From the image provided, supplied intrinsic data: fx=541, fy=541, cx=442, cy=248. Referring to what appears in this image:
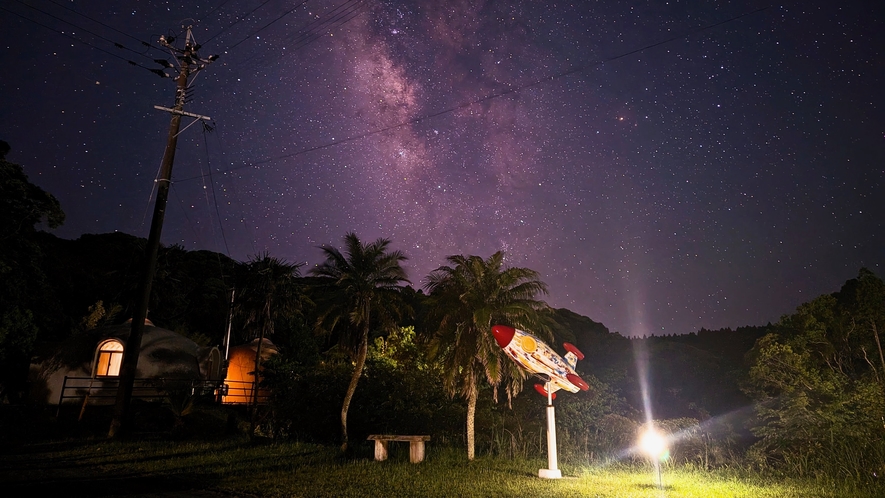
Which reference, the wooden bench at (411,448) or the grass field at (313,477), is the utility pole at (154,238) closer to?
the grass field at (313,477)

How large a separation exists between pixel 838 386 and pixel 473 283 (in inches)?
881

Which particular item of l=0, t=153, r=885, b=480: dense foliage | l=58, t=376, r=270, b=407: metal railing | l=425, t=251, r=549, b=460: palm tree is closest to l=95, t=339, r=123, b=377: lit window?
l=58, t=376, r=270, b=407: metal railing

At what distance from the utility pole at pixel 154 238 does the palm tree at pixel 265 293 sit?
12660mm

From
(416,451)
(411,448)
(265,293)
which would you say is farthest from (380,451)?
(265,293)

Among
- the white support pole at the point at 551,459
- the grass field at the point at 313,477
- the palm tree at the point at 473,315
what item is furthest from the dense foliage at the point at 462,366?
the white support pole at the point at 551,459

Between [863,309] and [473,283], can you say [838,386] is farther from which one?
[473,283]

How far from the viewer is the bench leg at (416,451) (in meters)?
15.1

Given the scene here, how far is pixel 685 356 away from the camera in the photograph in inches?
2307

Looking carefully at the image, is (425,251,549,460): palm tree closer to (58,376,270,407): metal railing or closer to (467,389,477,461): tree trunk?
(467,389,477,461): tree trunk

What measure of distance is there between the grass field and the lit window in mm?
14936

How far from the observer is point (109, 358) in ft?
98.5

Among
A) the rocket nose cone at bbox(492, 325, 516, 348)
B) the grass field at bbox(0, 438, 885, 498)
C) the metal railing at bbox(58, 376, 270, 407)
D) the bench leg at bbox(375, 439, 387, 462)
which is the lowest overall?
the grass field at bbox(0, 438, 885, 498)

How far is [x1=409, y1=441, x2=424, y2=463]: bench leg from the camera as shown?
15.1 metres

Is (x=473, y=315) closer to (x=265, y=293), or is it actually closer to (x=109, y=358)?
(x=265, y=293)
